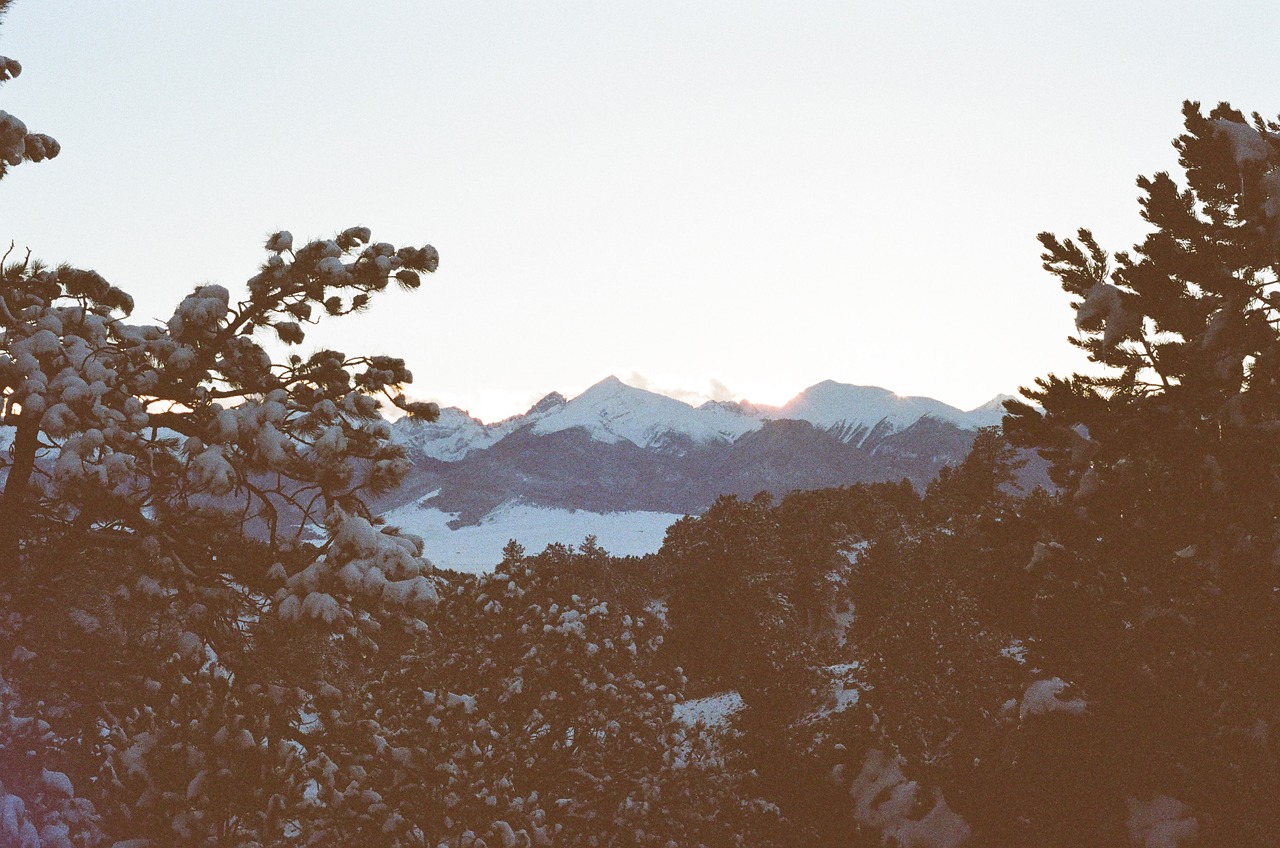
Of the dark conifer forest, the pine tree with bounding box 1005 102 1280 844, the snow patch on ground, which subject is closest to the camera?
the dark conifer forest

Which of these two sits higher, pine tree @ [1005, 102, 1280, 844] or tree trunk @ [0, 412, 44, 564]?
tree trunk @ [0, 412, 44, 564]

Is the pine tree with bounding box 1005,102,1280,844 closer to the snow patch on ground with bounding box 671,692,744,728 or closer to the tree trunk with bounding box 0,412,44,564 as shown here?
the tree trunk with bounding box 0,412,44,564

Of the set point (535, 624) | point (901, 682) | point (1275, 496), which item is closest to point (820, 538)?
point (901, 682)

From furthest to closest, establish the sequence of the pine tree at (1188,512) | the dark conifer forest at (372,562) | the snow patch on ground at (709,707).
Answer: the snow patch on ground at (709,707) → the pine tree at (1188,512) → the dark conifer forest at (372,562)

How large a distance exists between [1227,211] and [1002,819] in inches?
243

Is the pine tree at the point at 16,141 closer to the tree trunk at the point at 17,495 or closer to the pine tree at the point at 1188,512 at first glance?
the tree trunk at the point at 17,495

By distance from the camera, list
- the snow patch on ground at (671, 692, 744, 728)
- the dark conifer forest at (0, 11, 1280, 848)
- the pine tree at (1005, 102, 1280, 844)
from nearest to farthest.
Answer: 1. the dark conifer forest at (0, 11, 1280, 848)
2. the pine tree at (1005, 102, 1280, 844)
3. the snow patch on ground at (671, 692, 744, 728)

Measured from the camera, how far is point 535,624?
17.5 meters

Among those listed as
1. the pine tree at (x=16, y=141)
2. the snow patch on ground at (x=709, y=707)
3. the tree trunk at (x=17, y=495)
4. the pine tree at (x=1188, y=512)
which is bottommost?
the snow patch on ground at (x=709, y=707)

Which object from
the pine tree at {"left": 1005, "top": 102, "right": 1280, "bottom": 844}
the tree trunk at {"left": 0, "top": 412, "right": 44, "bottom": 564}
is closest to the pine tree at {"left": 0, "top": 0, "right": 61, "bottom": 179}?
the tree trunk at {"left": 0, "top": 412, "right": 44, "bottom": 564}

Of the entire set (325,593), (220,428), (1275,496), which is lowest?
(1275,496)

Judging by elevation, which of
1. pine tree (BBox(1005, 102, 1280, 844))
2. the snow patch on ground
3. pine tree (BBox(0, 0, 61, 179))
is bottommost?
the snow patch on ground

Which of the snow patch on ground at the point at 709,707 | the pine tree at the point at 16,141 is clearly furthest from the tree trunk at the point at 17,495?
the snow patch on ground at the point at 709,707

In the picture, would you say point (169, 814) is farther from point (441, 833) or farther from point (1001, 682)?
point (1001, 682)
